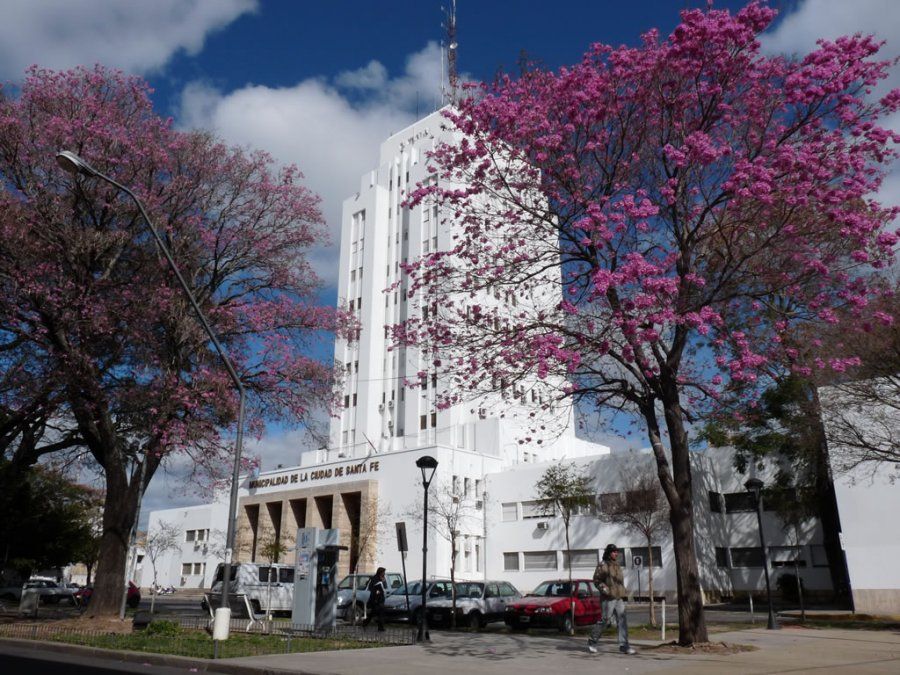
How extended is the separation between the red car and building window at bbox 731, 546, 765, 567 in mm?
20804

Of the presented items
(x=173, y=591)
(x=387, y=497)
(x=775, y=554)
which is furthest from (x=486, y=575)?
(x=173, y=591)

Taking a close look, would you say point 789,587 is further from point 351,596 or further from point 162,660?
point 162,660

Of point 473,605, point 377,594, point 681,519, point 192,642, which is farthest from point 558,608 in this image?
point 192,642

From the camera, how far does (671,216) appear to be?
1395 cm

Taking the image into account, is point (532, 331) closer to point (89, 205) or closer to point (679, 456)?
point (679, 456)

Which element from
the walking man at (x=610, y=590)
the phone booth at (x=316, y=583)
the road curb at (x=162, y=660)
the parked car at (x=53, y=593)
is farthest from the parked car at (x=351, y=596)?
the parked car at (x=53, y=593)

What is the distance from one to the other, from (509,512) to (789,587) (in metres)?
17.1

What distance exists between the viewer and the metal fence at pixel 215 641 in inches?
505

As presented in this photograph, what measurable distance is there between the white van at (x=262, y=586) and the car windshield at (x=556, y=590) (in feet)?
30.7

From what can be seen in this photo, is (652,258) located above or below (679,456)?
above

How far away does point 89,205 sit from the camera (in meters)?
18.9

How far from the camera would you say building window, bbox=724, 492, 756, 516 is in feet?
125

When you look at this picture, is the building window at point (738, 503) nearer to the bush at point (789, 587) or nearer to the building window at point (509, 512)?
the bush at point (789, 587)

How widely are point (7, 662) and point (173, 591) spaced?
58.9 metres
